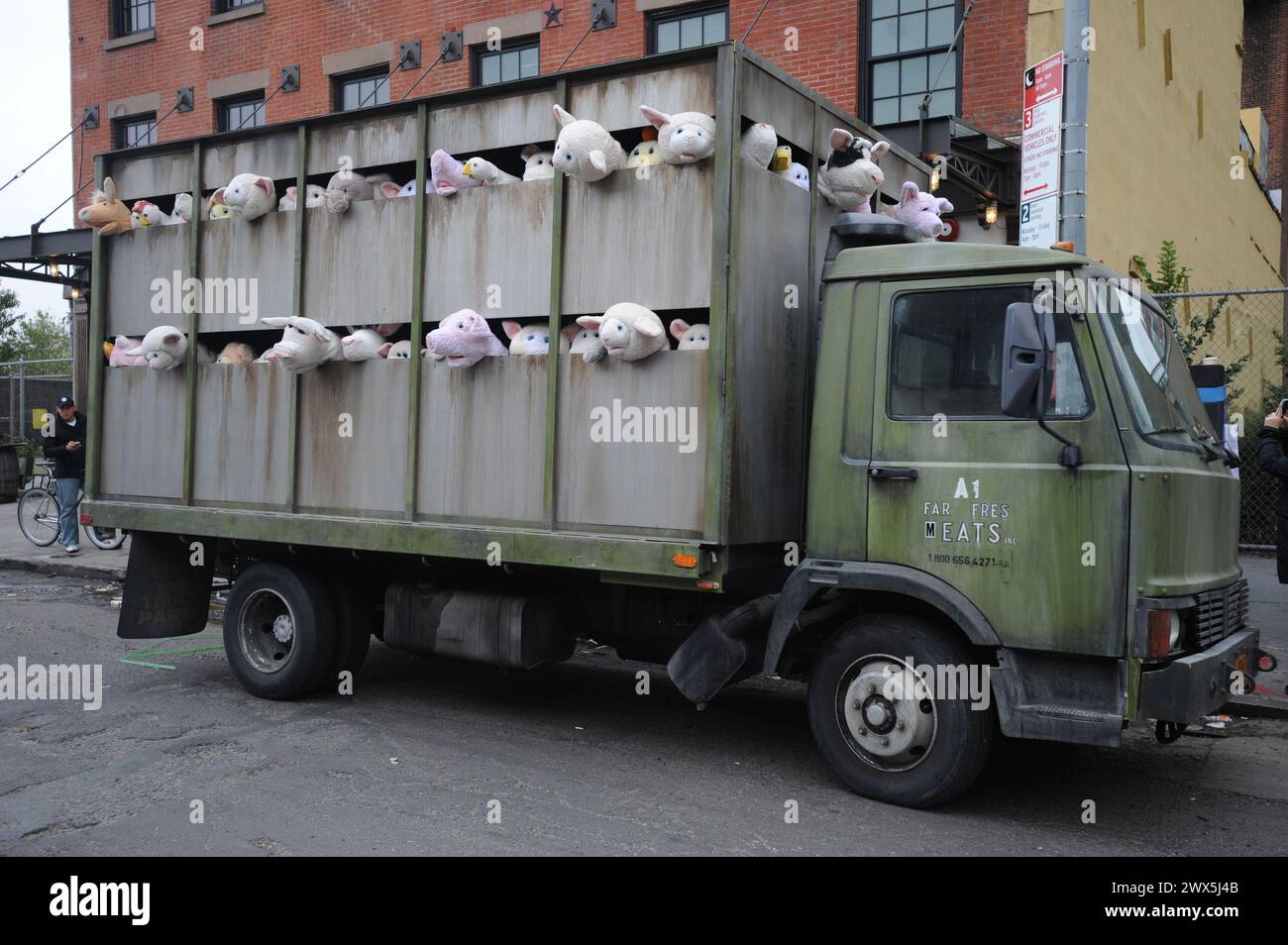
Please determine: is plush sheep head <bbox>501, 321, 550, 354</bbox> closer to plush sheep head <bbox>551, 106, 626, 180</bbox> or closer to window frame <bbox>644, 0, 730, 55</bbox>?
plush sheep head <bbox>551, 106, 626, 180</bbox>

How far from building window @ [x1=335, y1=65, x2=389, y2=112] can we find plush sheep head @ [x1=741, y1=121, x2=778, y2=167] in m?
12.0

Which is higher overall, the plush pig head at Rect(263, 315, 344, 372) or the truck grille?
the plush pig head at Rect(263, 315, 344, 372)

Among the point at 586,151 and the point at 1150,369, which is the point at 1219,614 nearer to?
the point at 1150,369

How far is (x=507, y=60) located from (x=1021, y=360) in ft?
40.4

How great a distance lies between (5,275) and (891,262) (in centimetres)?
1632

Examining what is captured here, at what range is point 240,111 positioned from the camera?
690 inches

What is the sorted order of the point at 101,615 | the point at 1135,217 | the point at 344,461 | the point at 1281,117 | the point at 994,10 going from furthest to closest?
1. the point at 1281,117
2. the point at 1135,217
3. the point at 994,10
4. the point at 101,615
5. the point at 344,461

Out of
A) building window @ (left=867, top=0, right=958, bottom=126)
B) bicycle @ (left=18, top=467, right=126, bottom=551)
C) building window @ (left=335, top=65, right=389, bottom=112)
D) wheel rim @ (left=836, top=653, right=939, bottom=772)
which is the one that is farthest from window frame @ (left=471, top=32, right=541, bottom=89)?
wheel rim @ (left=836, top=653, right=939, bottom=772)

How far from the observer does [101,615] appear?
9969 millimetres

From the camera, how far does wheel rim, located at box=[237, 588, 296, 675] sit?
6973 mm

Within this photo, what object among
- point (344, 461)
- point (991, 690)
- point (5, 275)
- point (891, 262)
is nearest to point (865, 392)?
point (891, 262)

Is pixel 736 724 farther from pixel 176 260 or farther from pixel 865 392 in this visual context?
pixel 176 260

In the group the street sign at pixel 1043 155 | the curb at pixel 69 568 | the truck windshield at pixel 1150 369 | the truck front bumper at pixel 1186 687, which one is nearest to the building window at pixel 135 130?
the curb at pixel 69 568

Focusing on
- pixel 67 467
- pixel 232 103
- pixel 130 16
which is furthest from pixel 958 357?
pixel 130 16
